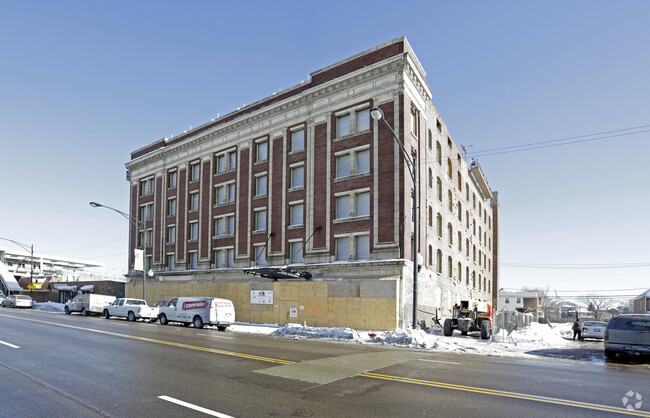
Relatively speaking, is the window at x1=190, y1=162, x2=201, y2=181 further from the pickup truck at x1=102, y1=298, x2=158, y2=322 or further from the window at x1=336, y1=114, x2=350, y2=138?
the window at x1=336, y1=114, x2=350, y2=138

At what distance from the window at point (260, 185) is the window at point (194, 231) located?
9040 millimetres

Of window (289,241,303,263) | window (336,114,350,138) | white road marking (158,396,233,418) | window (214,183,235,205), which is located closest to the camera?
white road marking (158,396,233,418)

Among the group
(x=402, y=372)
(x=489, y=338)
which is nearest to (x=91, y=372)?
(x=402, y=372)

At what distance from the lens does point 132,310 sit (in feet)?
114

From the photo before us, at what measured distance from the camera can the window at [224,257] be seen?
135ft

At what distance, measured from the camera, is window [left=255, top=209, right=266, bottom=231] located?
3900cm

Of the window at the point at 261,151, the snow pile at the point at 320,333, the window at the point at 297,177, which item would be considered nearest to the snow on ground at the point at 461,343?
the snow pile at the point at 320,333

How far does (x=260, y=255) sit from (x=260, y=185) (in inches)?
238

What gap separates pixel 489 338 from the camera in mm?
24375

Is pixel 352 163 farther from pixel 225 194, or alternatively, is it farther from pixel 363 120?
pixel 225 194

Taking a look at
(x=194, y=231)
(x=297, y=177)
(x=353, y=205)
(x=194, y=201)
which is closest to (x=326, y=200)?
(x=353, y=205)

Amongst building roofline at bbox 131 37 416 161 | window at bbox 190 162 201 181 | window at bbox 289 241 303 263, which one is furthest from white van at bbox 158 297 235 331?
building roofline at bbox 131 37 416 161

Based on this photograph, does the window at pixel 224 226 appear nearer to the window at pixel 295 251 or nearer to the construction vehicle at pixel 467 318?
the window at pixel 295 251

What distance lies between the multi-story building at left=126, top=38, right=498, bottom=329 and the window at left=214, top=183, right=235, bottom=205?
106mm
